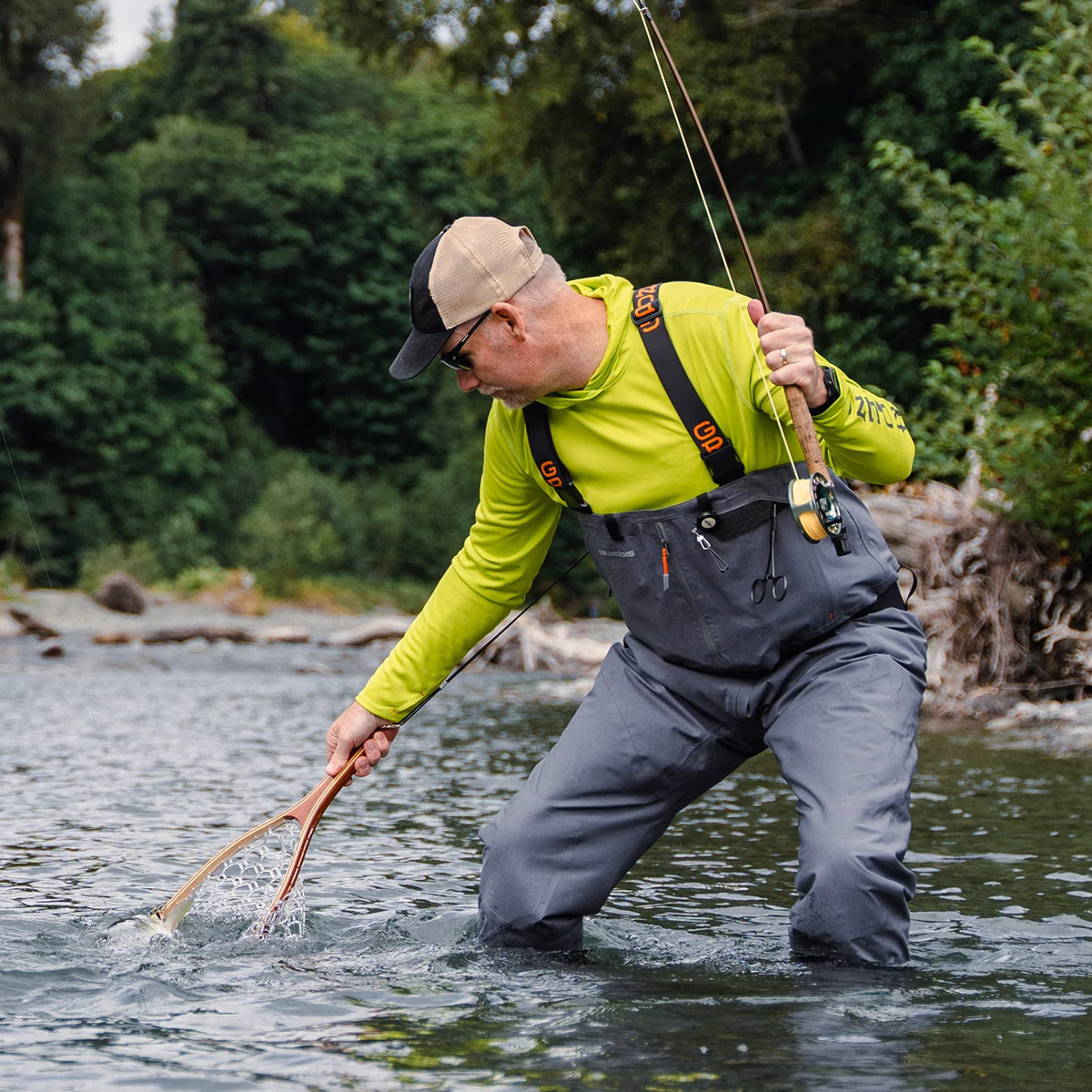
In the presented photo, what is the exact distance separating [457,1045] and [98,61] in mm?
36878

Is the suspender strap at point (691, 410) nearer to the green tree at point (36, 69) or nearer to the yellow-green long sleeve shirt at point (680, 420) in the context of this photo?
the yellow-green long sleeve shirt at point (680, 420)

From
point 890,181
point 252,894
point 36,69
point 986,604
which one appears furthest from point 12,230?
point 252,894

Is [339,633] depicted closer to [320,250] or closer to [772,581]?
[772,581]

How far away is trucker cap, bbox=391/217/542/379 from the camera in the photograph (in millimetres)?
3668

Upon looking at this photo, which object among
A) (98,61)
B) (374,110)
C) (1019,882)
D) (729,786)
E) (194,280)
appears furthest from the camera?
(374,110)

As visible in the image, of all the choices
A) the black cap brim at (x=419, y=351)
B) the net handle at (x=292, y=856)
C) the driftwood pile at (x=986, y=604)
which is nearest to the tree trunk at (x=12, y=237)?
the driftwood pile at (x=986, y=604)

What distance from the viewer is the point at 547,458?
12.6ft

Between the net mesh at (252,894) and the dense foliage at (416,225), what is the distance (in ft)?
20.6

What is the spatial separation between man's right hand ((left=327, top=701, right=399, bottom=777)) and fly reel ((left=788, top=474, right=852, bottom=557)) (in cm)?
137

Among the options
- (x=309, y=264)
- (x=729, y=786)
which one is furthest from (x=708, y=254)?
(x=309, y=264)

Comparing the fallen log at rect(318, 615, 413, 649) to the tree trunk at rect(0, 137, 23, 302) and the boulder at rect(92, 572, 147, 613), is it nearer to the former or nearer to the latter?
the boulder at rect(92, 572, 147, 613)

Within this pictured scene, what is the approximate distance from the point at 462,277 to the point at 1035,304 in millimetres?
6763

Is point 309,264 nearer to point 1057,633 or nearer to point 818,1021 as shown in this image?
point 1057,633

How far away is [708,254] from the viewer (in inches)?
931
